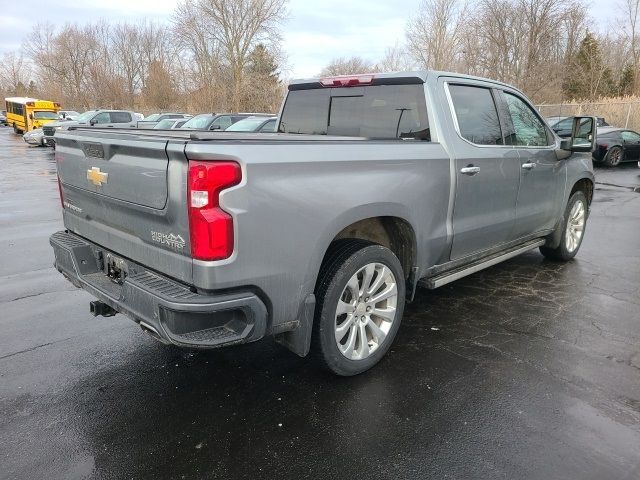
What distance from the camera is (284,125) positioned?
15.9ft

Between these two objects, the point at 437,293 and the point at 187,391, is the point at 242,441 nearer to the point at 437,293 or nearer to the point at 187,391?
the point at 187,391

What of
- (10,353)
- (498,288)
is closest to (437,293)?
(498,288)

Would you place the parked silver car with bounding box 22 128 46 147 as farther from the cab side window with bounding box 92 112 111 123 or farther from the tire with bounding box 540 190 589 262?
the tire with bounding box 540 190 589 262

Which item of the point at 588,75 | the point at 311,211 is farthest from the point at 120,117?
the point at 588,75

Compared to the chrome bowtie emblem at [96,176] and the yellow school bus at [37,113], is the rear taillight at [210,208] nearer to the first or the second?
the chrome bowtie emblem at [96,176]

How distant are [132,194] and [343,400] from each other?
177cm

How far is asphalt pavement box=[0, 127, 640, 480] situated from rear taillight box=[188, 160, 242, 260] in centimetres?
111

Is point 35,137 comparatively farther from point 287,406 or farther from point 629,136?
point 287,406

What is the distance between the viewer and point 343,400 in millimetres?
3029

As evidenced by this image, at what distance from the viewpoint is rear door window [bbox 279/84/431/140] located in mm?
3768

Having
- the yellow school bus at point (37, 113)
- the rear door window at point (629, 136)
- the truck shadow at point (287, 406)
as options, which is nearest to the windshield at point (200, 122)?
the truck shadow at point (287, 406)

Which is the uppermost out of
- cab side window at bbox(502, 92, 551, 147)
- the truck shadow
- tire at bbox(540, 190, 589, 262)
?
cab side window at bbox(502, 92, 551, 147)

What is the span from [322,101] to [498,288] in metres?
2.64

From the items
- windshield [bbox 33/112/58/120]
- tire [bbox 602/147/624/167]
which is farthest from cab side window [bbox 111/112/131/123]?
tire [bbox 602/147/624/167]
